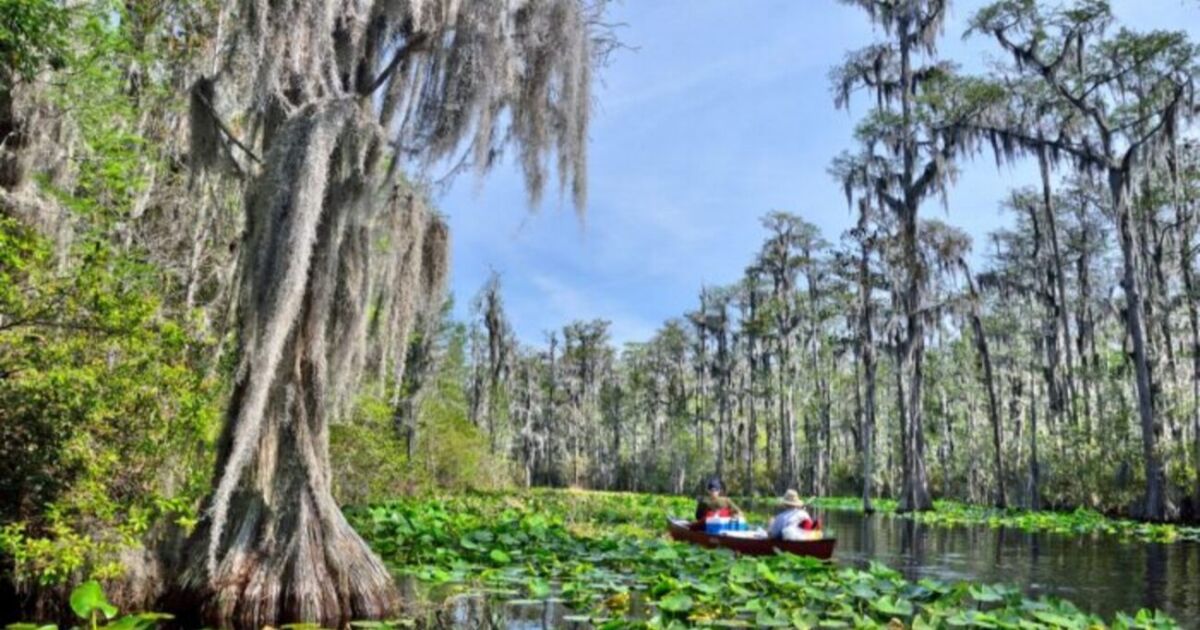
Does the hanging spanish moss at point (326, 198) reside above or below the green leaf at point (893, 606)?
above

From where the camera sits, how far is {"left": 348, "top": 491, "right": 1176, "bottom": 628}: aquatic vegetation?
648 cm

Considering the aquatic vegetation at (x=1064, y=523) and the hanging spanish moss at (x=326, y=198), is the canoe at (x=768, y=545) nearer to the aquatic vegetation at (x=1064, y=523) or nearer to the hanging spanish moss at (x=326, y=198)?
the hanging spanish moss at (x=326, y=198)

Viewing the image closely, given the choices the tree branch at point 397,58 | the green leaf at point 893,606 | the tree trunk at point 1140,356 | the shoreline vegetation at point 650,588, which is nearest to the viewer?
the shoreline vegetation at point 650,588

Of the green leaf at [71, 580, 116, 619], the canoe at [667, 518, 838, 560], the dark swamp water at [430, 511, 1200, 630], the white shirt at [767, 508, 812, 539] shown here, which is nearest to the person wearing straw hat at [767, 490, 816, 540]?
the white shirt at [767, 508, 812, 539]

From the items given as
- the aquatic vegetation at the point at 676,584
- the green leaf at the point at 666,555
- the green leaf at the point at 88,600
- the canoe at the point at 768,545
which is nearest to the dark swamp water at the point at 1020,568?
the aquatic vegetation at the point at 676,584

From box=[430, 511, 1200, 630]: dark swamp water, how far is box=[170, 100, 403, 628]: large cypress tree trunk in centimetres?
116

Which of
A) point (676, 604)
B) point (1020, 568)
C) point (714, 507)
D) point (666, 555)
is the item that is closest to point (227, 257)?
point (666, 555)

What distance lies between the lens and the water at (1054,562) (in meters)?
10.1

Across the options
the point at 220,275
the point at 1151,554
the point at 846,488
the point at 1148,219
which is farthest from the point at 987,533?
the point at 846,488

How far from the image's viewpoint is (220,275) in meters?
11.5

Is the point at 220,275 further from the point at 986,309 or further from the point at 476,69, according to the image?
the point at 986,309

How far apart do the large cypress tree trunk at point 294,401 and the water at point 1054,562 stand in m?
7.64

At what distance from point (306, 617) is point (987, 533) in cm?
1894

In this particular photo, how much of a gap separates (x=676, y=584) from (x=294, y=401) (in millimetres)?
3641
